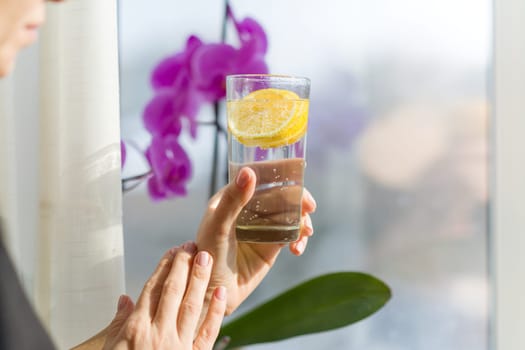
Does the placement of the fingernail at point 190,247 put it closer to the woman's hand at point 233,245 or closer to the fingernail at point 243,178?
the woman's hand at point 233,245

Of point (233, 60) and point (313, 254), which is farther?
point (313, 254)

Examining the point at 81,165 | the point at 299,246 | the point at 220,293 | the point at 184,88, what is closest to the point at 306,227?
the point at 299,246

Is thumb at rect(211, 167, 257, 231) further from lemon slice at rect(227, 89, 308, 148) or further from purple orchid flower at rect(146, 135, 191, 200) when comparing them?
purple orchid flower at rect(146, 135, 191, 200)

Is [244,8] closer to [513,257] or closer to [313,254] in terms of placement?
[313,254]

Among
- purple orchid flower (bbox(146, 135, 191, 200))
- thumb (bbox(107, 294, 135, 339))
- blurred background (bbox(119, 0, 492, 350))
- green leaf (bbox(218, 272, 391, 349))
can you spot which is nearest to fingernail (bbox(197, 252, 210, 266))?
thumb (bbox(107, 294, 135, 339))

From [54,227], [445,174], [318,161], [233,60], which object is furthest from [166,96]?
[445,174]

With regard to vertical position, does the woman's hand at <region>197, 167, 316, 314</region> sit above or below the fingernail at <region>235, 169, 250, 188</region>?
below

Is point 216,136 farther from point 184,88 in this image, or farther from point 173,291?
point 173,291
